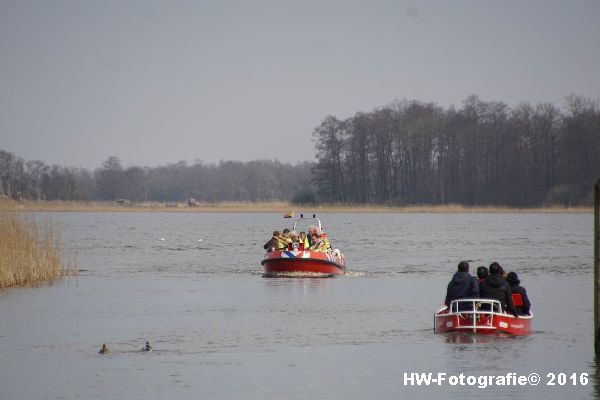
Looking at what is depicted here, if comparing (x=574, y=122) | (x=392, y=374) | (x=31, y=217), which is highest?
(x=574, y=122)

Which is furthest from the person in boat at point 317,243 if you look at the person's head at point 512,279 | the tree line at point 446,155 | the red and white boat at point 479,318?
the tree line at point 446,155

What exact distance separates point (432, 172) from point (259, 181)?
248ft

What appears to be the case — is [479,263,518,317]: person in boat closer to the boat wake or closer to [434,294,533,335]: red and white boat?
[434,294,533,335]: red and white boat

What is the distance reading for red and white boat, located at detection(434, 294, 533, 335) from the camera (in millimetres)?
22094

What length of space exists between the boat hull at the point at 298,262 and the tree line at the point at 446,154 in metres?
78.9

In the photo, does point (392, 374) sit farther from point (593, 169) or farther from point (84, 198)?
point (84, 198)

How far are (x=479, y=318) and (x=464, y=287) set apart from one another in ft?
2.19

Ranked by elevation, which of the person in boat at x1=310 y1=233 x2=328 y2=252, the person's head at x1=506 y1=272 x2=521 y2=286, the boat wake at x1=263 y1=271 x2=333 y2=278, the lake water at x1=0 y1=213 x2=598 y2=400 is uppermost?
the person in boat at x1=310 y1=233 x2=328 y2=252

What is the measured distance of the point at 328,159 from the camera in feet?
405

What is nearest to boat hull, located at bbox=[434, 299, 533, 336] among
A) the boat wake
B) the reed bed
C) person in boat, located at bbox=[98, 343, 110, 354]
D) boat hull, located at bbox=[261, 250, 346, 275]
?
→ person in boat, located at bbox=[98, 343, 110, 354]

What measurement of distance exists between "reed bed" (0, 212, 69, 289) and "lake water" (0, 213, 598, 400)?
489 millimetres

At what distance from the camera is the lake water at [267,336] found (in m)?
17.9

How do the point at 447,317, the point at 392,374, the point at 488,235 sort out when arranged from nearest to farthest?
1. the point at 392,374
2. the point at 447,317
3. the point at 488,235

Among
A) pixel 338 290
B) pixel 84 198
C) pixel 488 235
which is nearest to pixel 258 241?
pixel 488 235
